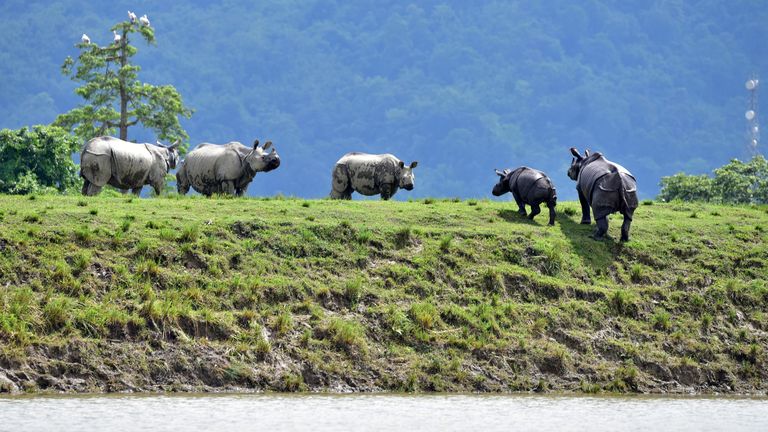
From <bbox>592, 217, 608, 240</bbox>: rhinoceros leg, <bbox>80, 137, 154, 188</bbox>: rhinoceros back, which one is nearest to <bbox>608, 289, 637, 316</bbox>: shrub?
Answer: <bbox>592, 217, 608, 240</bbox>: rhinoceros leg

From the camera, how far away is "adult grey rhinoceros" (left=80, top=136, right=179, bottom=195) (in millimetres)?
34875

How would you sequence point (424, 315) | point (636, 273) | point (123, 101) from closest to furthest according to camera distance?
1. point (424, 315)
2. point (636, 273)
3. point (123, 101)

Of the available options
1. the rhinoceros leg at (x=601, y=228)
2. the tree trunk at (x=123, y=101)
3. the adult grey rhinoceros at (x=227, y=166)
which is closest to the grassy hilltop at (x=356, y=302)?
the rhinoceros leg at (x=601, y=228)

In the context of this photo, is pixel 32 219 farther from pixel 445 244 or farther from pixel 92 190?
pixel 445 244

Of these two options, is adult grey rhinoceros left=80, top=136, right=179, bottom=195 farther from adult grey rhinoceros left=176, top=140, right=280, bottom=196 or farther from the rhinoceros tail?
the rhinoceros tail

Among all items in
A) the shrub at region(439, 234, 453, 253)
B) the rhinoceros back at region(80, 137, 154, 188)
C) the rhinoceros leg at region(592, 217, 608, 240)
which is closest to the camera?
the shrub at region(439, 234, 453, 253)

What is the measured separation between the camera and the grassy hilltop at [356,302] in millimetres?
22828

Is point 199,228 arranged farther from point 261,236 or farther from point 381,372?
point 381,372

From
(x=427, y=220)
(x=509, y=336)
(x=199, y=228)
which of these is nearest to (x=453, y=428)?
(x=509, y=336)

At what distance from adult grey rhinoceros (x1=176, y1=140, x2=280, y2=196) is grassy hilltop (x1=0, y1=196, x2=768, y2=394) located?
18.6ft

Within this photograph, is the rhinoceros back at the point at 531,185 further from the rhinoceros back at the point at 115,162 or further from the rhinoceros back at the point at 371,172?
the rhinoceros back at the point at 115,162

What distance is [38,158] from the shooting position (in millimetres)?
49062

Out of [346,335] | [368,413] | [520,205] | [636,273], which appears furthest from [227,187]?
[368,413]

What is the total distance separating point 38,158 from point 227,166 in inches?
580
